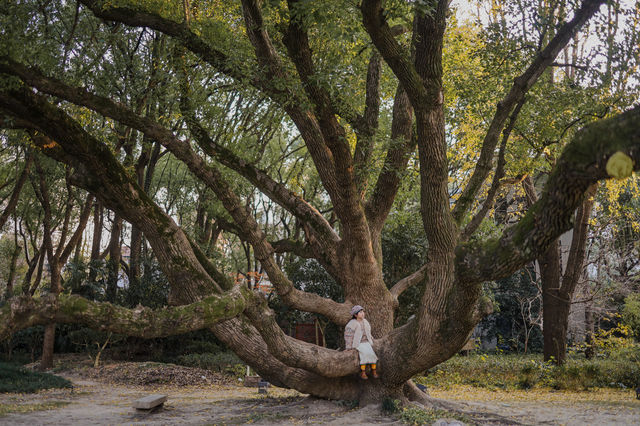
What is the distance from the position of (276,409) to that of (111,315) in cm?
414

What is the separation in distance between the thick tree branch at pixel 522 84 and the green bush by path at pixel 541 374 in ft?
20.0

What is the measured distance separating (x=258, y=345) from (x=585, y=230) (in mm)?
9311

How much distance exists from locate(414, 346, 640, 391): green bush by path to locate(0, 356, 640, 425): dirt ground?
54 cm

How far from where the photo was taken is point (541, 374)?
1287 cm

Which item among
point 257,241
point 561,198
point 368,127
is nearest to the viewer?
point 561,198

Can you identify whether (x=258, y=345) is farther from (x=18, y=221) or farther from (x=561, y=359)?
(x=18, y=221)

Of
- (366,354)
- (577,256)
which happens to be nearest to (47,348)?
(366,354)

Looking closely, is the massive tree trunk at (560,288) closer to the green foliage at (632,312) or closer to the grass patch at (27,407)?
the green foliage at (632,312)

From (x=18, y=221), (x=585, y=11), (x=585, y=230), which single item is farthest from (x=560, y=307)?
(x=18, y=221)

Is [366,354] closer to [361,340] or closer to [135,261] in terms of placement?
[361,340]

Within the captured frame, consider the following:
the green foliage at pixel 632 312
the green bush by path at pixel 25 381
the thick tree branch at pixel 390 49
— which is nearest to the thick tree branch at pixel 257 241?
the thick tree branch at pixel 390 49

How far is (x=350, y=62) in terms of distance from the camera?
11195mm

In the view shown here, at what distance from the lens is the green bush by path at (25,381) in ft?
36.6

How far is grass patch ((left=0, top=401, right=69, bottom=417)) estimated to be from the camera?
8.57 m
